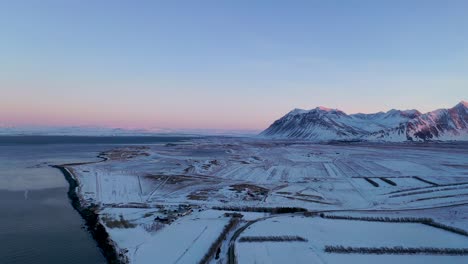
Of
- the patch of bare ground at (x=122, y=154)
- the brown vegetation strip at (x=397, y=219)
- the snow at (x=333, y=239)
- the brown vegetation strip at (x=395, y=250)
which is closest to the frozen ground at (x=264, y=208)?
the snow at (x=333, y=239)

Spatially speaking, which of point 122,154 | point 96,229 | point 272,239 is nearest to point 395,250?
point 272,239

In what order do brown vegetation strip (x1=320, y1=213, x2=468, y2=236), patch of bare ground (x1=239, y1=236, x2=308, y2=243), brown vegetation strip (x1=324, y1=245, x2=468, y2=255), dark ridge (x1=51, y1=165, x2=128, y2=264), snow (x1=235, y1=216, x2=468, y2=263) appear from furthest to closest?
1. brown vegetation strip (x1=320, y1=213, x2=468, y2=236)
2. patch of bare ground (x1=239, y1=236, x2=308, y2=243)
3. brown vegetation strip (x1=324, y1=245, x2=468, y2=255)
4. snow (x1=235, y1=216, x2=468, y2=263)
5. dark ridge (x1=51, y1=165, x2=128, y2=264)

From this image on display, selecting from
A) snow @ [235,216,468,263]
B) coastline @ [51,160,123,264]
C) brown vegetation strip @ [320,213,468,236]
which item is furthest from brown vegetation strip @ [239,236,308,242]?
coastline @ [51,160,123,264]

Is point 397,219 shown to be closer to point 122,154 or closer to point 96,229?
point 96,229

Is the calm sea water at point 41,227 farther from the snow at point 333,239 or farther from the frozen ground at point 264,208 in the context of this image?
the snow at point 333,239

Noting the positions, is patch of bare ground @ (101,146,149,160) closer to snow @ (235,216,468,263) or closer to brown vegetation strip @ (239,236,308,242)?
snow @ (235,216,468,263)

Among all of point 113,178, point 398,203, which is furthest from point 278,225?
point 113,178

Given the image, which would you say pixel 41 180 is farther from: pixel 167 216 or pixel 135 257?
pixel 135 257

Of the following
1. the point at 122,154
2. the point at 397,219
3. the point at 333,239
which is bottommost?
the point at 333,239

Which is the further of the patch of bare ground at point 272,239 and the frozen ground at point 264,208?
the patch of bare ground at point 272,239
